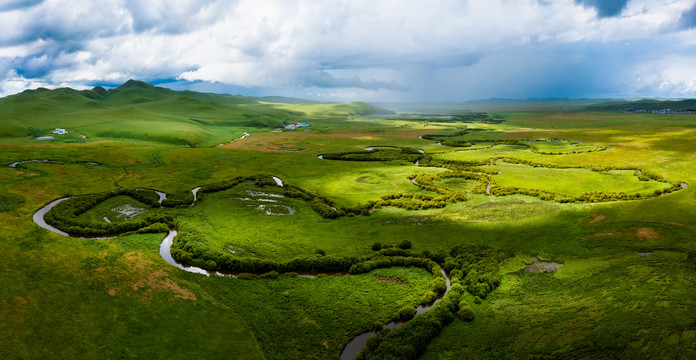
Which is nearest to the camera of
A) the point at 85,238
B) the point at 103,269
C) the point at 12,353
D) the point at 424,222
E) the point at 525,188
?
the point at 12,353

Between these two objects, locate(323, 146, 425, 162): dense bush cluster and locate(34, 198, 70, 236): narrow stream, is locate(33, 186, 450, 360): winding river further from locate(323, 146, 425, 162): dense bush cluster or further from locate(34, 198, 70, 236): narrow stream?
locate(323, 146, 425, 162): dense bush cluster

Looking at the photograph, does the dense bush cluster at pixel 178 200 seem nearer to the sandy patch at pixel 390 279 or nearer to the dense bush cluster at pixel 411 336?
the sandy patch at pixel 390 279

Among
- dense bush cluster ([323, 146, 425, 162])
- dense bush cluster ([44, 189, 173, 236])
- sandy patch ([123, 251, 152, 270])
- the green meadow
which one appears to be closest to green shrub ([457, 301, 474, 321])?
the green meadow

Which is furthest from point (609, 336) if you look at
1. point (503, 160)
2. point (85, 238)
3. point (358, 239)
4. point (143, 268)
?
point (503, 160)

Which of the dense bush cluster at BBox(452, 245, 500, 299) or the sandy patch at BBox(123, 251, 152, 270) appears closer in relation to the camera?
the dense bush cluster at BBox(452, 245, 500, 299)

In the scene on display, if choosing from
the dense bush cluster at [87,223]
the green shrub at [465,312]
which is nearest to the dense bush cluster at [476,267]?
the green shrub at [465,312]

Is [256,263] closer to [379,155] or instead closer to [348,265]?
[348,265]

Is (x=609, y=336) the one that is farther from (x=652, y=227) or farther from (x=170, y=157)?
(x=170, y=157)
